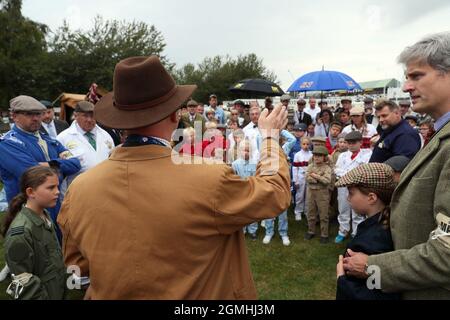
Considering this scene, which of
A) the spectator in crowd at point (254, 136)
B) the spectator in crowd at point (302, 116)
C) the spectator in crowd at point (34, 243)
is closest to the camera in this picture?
the spectator in crowd at point (34, 243)

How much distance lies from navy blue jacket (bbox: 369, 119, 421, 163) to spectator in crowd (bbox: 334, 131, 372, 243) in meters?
1.34

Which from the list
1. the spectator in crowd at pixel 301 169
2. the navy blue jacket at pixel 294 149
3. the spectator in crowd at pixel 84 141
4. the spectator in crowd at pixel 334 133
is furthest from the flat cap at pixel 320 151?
the spectator in crowd at pixel 84 141

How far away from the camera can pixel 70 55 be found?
85.2ft

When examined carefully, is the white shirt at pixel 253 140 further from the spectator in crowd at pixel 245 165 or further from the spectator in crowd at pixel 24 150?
the spectator in crowd at pixel 24 150

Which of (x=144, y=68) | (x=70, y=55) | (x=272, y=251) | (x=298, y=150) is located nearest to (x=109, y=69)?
(x=70, y=55)

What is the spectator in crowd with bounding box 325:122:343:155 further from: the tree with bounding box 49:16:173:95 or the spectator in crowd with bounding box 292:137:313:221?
the tree with bounding box 49:16:173:95

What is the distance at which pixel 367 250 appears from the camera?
6.11 ft

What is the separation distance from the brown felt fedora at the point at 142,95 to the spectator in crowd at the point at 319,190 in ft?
14.6

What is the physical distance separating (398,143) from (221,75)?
44.7 metres

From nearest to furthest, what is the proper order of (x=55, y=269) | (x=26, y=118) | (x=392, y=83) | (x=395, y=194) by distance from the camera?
(x=395, y=194) → (x=55, y=269) → (x=26, y=118) → (x=392, y=83)

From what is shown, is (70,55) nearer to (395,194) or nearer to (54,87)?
(54,87)

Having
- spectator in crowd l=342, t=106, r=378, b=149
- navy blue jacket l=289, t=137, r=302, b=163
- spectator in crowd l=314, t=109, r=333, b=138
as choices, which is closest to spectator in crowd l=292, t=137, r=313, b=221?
navy blue jacket l=289, t=137, r=302, b=163

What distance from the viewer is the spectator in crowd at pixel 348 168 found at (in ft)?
18.1

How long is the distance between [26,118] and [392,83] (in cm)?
3971
